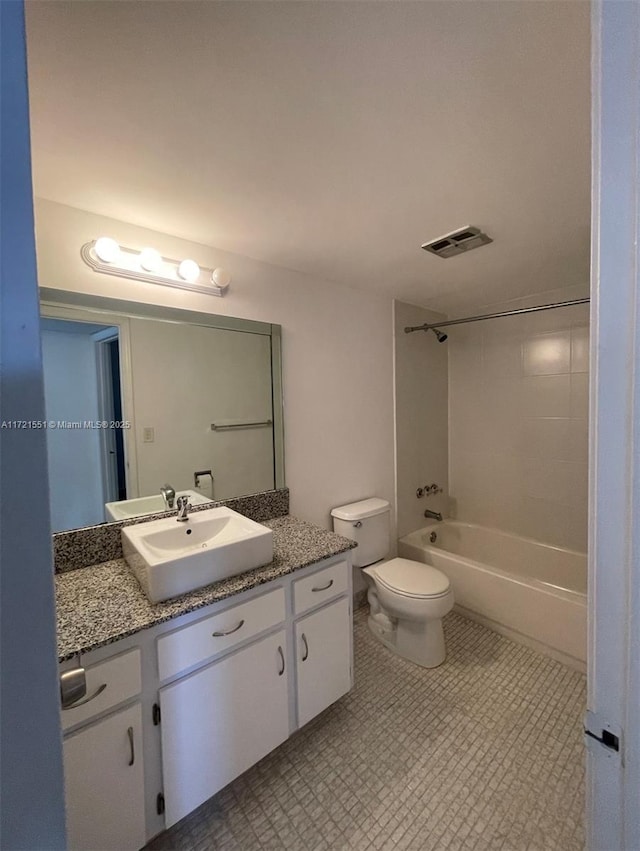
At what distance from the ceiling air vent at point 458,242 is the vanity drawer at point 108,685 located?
205 centimetres

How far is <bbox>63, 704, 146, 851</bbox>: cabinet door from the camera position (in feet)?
3.14

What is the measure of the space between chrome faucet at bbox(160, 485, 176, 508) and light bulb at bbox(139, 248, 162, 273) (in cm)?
99

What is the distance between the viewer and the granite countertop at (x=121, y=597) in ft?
3.22

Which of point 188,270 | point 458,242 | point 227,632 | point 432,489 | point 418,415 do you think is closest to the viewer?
Result: point 227,632

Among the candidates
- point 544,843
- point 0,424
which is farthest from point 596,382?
A: point 544,843

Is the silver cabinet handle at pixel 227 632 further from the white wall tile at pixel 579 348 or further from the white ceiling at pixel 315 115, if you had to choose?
the white wall tile at pixel 579 348

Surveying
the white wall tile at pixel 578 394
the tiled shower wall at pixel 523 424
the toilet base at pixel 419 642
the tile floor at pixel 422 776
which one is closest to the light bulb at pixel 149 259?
the tile floor at pixel 422 776

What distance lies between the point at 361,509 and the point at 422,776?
1259mm

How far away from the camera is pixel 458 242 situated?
1729 mm

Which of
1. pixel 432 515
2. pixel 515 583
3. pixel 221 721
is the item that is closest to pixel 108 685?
pixel 221 721

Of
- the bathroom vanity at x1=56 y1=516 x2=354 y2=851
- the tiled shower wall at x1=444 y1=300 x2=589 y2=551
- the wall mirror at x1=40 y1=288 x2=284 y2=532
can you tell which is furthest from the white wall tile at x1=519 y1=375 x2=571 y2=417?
the bathroom vanity at x1=56 y1=516 x2=354 y2=851

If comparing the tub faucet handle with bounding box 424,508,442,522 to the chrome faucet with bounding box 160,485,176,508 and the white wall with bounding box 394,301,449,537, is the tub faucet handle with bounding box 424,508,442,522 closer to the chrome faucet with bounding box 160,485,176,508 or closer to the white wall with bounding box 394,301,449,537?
the white wall with bounding box 394,301,449,537

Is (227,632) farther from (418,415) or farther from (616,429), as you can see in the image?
(418,415)

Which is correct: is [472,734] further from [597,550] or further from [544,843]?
[597,550]
